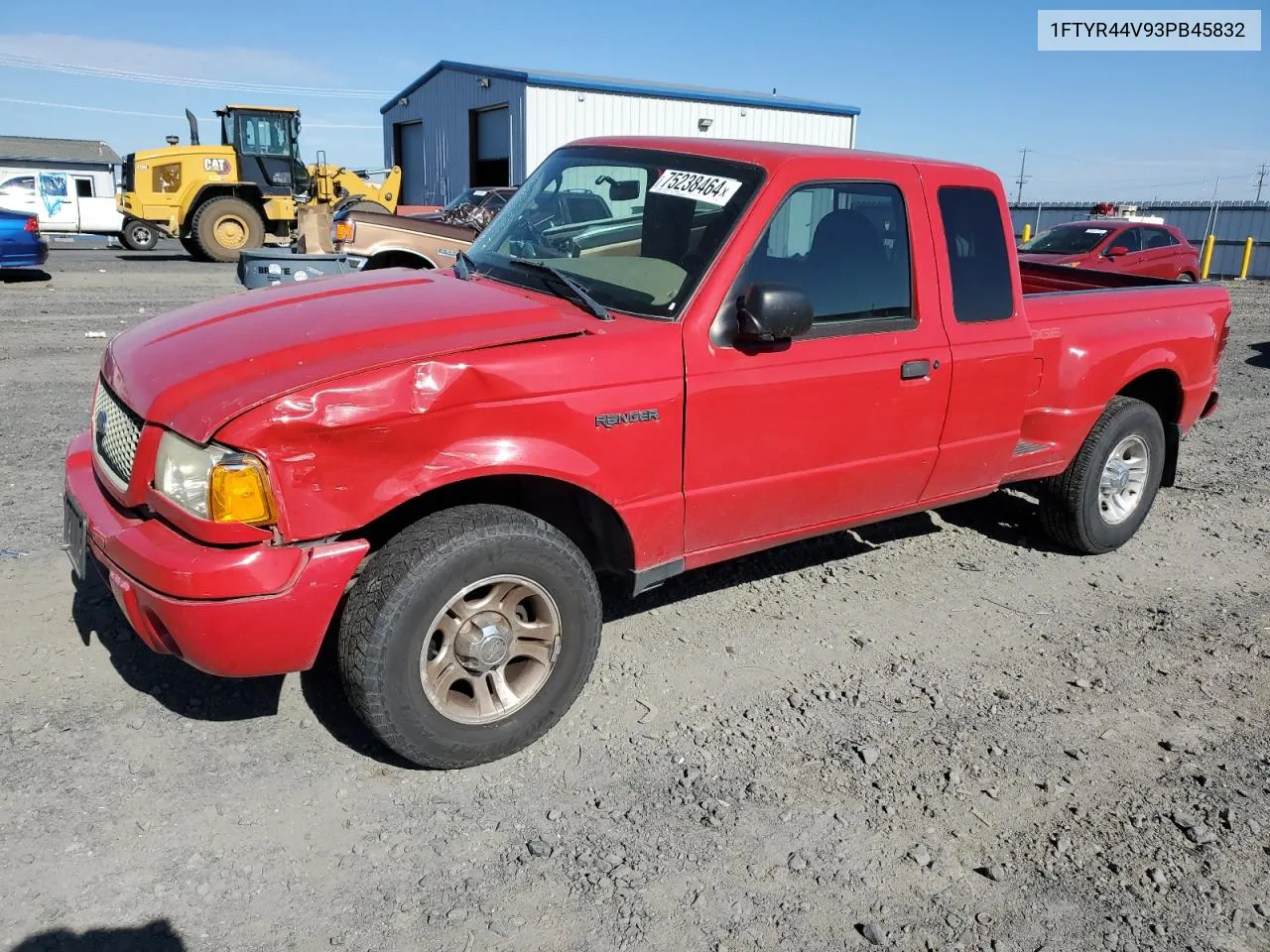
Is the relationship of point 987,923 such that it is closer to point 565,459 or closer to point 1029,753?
point 1029,753

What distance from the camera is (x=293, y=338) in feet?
10.1

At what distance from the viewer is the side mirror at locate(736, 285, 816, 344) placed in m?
3.32

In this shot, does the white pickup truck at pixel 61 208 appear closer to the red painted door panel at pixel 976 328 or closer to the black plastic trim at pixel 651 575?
the red painted door panel at pixel 976 328

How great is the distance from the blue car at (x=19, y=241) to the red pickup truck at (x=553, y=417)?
48.3 ft

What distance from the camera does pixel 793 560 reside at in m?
5.04

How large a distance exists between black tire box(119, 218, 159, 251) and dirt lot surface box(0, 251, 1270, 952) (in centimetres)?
2245

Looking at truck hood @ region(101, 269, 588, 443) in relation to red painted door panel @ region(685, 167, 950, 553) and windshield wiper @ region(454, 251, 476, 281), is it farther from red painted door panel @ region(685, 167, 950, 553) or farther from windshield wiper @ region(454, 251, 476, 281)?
red painted door panel @ region(685, 167, 950, 553)

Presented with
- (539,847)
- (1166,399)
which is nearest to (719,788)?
(539,847)

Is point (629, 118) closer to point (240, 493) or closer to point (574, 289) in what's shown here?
point (574, 289)

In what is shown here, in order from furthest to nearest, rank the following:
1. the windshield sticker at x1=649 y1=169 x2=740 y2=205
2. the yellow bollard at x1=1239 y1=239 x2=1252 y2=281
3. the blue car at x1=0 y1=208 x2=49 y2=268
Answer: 1. the yellow bollard at x1=1239 y1=239 x2=1252 y2=281
2. the blue car at x1=0 y1=208 x2=49 y2=268
3. the windshield sticker at x1=649 y1=169 x2=740 y2=205

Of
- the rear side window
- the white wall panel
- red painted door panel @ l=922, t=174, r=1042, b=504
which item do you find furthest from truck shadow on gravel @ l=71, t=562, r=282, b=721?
the white wall panel

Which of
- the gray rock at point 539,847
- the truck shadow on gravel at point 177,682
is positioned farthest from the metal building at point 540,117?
the gray rock at point 539,847

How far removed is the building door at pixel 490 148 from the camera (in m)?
25.5

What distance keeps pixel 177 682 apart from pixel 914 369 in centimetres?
307
